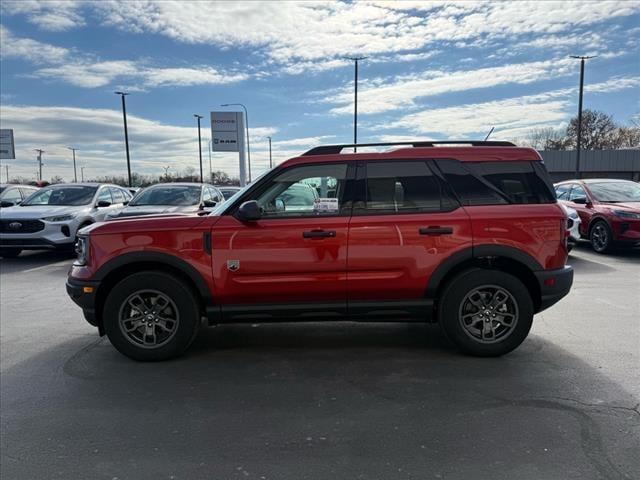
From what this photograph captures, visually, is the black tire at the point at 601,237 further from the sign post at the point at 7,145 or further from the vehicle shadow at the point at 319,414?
the sign post at the point at 7,145

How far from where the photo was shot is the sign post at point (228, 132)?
90.3ft

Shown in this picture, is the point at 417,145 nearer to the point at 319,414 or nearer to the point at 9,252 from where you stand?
the point at 319,414

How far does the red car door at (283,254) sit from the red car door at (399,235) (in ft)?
0.47

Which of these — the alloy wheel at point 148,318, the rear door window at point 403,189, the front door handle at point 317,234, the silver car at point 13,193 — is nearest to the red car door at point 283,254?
the front door handle at point 317,234

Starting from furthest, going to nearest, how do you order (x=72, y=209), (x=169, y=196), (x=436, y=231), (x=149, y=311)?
(x=169, y=196), (x=72, y=209), (x=149, y=311), (x=436, y=231)

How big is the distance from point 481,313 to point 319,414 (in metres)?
1.85

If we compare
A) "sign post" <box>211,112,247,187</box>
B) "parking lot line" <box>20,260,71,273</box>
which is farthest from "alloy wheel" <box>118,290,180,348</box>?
"sign post" <box>211,112,247,187</box>

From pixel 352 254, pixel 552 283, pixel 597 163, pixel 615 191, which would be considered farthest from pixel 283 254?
pixel 597 163

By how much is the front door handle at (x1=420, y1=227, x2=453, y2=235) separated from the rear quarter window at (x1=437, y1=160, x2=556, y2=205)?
1.01 feet

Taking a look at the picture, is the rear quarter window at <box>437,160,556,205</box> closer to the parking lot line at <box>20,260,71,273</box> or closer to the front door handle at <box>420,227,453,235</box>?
the front door handle at <box>420,227,453,235</box>

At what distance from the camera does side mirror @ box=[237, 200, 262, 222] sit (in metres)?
4.11

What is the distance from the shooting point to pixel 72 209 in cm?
1088

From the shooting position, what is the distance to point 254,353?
4.60 metres

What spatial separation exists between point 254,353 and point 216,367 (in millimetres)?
446
